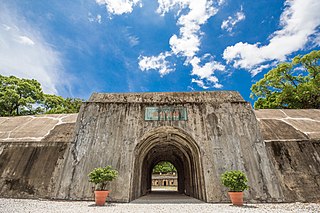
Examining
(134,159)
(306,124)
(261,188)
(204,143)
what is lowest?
(261,188)

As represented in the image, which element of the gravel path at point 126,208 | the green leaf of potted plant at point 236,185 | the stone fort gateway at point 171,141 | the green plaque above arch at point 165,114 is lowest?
the gravel path at point 126,208

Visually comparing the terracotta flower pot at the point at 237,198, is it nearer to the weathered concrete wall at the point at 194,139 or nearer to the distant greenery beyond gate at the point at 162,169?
the weathered concrete wall at the point at 194,139

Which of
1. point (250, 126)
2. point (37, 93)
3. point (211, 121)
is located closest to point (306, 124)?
point (250, 126)

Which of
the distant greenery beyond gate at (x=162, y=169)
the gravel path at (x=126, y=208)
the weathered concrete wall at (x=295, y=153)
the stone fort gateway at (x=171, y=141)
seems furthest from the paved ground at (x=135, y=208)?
the distant greenery beyond gate at (x=162, y=169)

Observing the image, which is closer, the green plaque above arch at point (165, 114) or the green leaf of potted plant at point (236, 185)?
the green leaf of potted plant at point (236, 185)

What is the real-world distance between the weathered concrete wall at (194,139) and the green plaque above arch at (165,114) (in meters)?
0.24

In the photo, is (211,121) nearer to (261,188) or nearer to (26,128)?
(261,188)

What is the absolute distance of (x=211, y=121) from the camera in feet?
31.9

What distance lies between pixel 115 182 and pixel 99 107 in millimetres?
4350

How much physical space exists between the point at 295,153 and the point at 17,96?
3019 cm

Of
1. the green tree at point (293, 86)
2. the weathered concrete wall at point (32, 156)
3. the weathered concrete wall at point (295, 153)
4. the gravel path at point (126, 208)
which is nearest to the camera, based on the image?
the gravel path at point (126, 208)

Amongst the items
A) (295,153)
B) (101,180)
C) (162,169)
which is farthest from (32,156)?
(162,169)

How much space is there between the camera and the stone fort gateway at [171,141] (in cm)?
827

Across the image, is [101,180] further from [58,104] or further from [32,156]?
[58,104]
